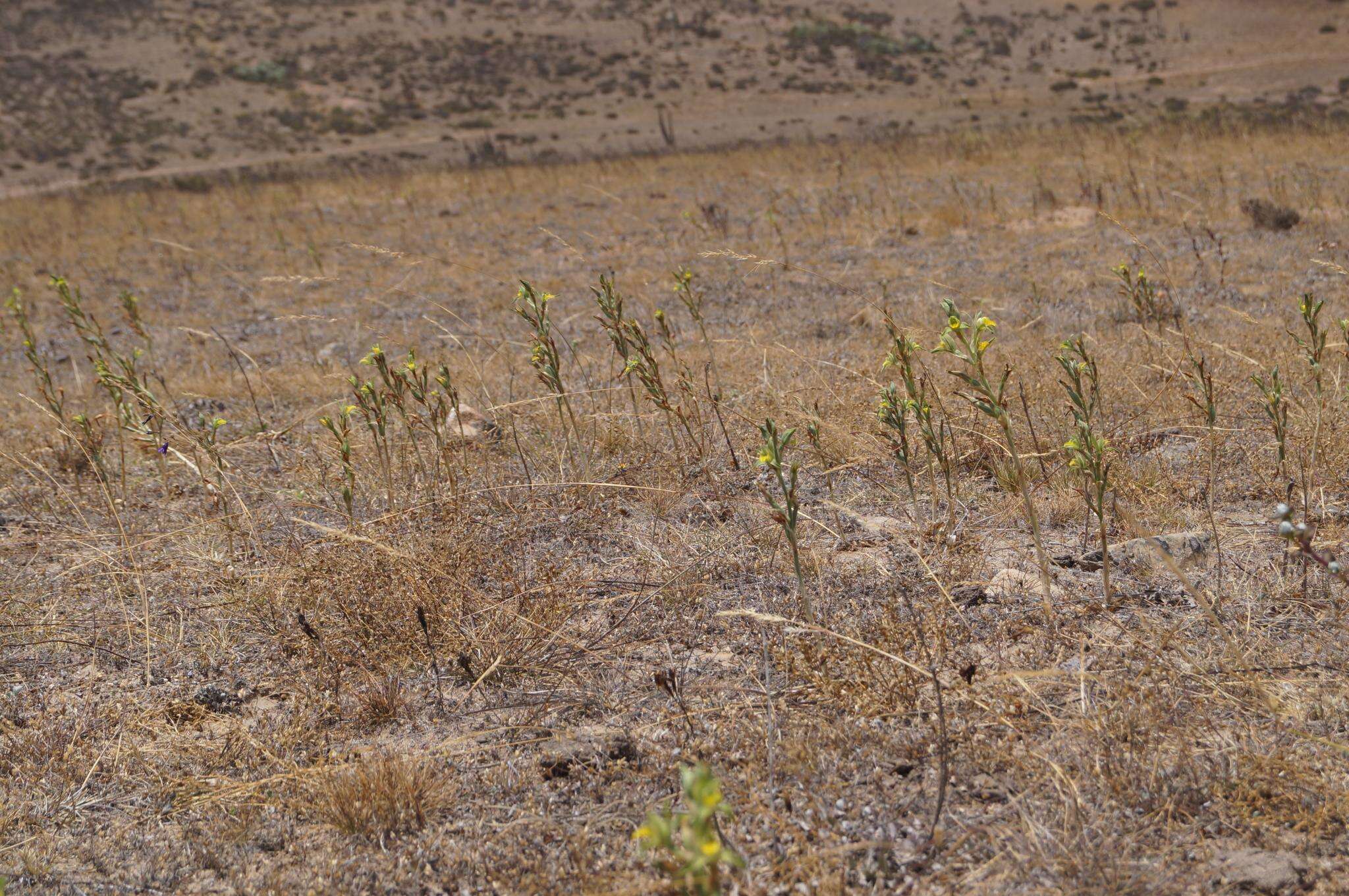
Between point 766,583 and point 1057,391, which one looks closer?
point 766,583

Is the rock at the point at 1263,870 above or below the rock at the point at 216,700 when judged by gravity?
below

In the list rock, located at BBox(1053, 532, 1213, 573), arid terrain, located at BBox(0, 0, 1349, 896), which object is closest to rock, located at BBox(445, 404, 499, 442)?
arid terrain, located at BBox(0, 0, 1349, 896)

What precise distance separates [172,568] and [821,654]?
2209 millimetres

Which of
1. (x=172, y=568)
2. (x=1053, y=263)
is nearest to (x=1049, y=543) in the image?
(x=172, y=568)

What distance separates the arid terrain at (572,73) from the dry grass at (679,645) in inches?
724

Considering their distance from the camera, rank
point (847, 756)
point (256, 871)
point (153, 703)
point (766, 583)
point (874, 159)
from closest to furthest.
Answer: point (256, 871), point (847, 756), point (153, 703), point (766, 583), point (874, 159)

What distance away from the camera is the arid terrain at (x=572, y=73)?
1144 inches

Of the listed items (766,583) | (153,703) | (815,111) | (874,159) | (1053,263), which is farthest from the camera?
(815,111)

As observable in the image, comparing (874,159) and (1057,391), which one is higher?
(874,159)

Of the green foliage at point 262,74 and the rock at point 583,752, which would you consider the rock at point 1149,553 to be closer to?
the rock at point 583,752

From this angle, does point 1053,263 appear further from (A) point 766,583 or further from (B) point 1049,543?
(A) point 766,583

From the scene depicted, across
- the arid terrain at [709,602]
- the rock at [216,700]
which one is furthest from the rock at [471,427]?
the rock at [216,700]

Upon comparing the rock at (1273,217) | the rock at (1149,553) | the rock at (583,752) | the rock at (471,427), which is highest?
the rock at (1273,217)

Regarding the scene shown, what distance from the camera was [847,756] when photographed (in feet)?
6.14
